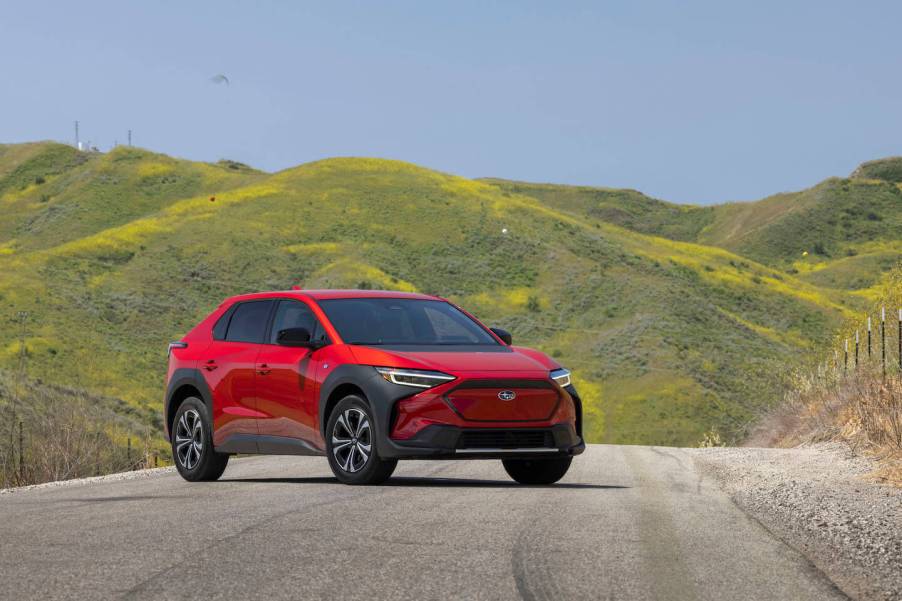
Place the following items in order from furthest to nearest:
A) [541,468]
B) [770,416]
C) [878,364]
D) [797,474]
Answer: [770,416]
[878,364]
[797,474]
[541,468]

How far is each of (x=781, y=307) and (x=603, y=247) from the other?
1434 cm

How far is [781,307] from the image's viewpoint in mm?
102688

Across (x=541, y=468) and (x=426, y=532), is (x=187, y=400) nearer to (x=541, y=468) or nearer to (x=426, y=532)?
(x=541, y=468)

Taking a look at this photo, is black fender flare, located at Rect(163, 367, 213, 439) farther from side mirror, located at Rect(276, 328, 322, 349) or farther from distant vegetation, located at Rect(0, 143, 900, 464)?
distant vegetation, located at Rect(0, 143, 900, 464)

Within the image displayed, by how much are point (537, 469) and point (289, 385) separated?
2.46 metres

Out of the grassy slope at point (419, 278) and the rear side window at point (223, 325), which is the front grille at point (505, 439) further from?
the grassy slope at point (419, 278)

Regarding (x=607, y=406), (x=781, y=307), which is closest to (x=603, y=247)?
(x=781, y=307)

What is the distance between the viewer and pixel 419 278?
314 ft

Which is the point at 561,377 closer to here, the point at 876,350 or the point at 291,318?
the point at 291,318

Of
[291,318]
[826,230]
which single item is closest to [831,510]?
[291,318]

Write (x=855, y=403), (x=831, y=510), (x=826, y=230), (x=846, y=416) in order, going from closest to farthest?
1. (x=831, y=510)
2. (x=855, y=403)
3. (x=846, y=416)
4. (x=826, y=230)

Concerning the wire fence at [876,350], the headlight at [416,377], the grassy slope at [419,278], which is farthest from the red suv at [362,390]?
the grassy slope at [419,278]

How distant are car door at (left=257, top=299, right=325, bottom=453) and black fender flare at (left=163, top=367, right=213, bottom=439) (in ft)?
2.91

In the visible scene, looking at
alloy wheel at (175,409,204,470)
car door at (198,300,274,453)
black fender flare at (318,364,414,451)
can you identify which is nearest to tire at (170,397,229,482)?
alloy wheel at (175,409,204,470)
